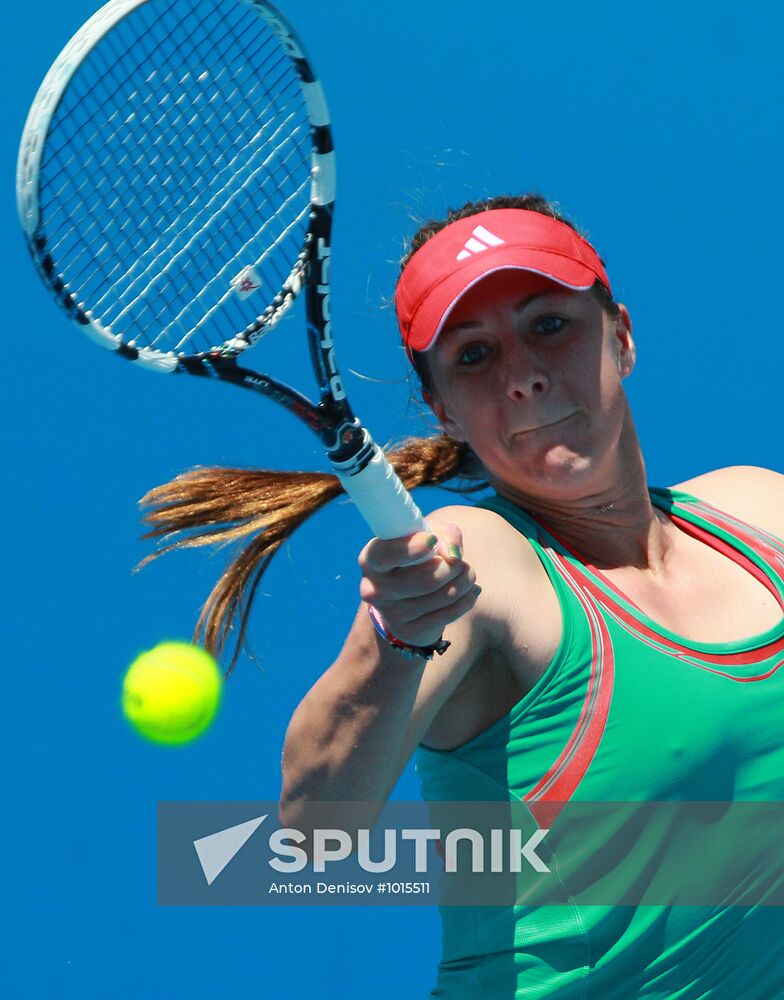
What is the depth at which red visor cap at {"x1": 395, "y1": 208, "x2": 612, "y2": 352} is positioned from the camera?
3.12 ft

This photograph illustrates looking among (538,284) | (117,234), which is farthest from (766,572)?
(117,234)

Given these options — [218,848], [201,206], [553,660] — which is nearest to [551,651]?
[553,660]

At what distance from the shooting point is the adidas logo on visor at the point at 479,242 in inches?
38.0

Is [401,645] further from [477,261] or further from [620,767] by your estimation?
[477,261]

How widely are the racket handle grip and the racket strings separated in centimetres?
19

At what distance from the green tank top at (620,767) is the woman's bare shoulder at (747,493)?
0.50 ft

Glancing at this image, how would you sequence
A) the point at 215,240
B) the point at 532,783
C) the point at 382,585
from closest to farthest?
the point at 382,585, the point at 532,783, the point at 215,240

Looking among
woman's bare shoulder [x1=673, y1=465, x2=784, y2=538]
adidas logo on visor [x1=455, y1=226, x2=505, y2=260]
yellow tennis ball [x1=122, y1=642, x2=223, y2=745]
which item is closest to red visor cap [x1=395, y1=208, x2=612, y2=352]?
adidas logo on visor [x1=455, y1=226, x2=505, y2=260]

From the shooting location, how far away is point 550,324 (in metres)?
0.98

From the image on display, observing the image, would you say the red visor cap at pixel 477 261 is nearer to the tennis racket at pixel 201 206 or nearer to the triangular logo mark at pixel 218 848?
the tennis racket at pixel 201 206

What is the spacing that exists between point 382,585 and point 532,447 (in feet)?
0.76

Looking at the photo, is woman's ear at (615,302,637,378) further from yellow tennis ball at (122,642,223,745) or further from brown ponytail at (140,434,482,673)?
yellow tennis ball at (122,642,223,745)

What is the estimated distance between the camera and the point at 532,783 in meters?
0.90

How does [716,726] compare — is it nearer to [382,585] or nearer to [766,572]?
[766,572]
